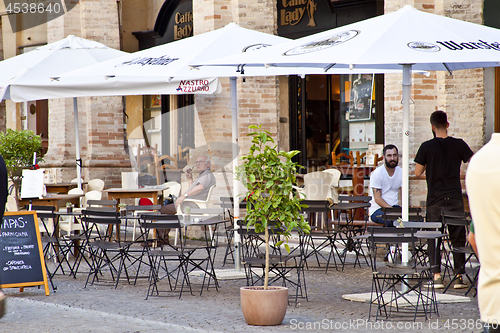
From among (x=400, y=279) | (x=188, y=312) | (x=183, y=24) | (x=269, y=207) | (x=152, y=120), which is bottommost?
(x=188, y=312)

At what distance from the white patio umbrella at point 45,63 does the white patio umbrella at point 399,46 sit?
12.7ft

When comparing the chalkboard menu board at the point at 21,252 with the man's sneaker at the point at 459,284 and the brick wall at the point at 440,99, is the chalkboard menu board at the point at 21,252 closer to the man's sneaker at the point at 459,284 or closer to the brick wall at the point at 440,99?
the man's sneaker at the point at 459,284

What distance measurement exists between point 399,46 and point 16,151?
262 inches

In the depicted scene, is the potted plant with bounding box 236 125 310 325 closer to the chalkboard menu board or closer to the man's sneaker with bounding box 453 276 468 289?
the man's sneaker with bounding box 453 276 468 289

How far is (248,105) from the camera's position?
11.4m

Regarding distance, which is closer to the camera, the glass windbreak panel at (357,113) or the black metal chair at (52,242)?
the black metal chair at (52,242)

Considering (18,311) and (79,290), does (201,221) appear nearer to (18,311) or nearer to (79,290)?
(79,290)

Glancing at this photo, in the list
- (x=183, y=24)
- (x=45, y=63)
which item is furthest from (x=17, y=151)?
(x=183, y=24)

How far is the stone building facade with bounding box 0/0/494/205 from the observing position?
31.6 ft

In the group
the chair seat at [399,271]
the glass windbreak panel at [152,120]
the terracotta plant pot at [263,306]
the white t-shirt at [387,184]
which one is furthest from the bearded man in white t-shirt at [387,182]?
the glass windbreak panel at [152,120]

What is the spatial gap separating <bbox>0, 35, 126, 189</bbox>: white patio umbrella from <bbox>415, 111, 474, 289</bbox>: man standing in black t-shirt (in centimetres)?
533

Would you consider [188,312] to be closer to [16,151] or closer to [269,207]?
[269,207]

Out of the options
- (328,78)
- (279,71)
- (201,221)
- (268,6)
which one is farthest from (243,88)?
(201,221)

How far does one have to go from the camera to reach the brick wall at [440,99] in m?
9.56
